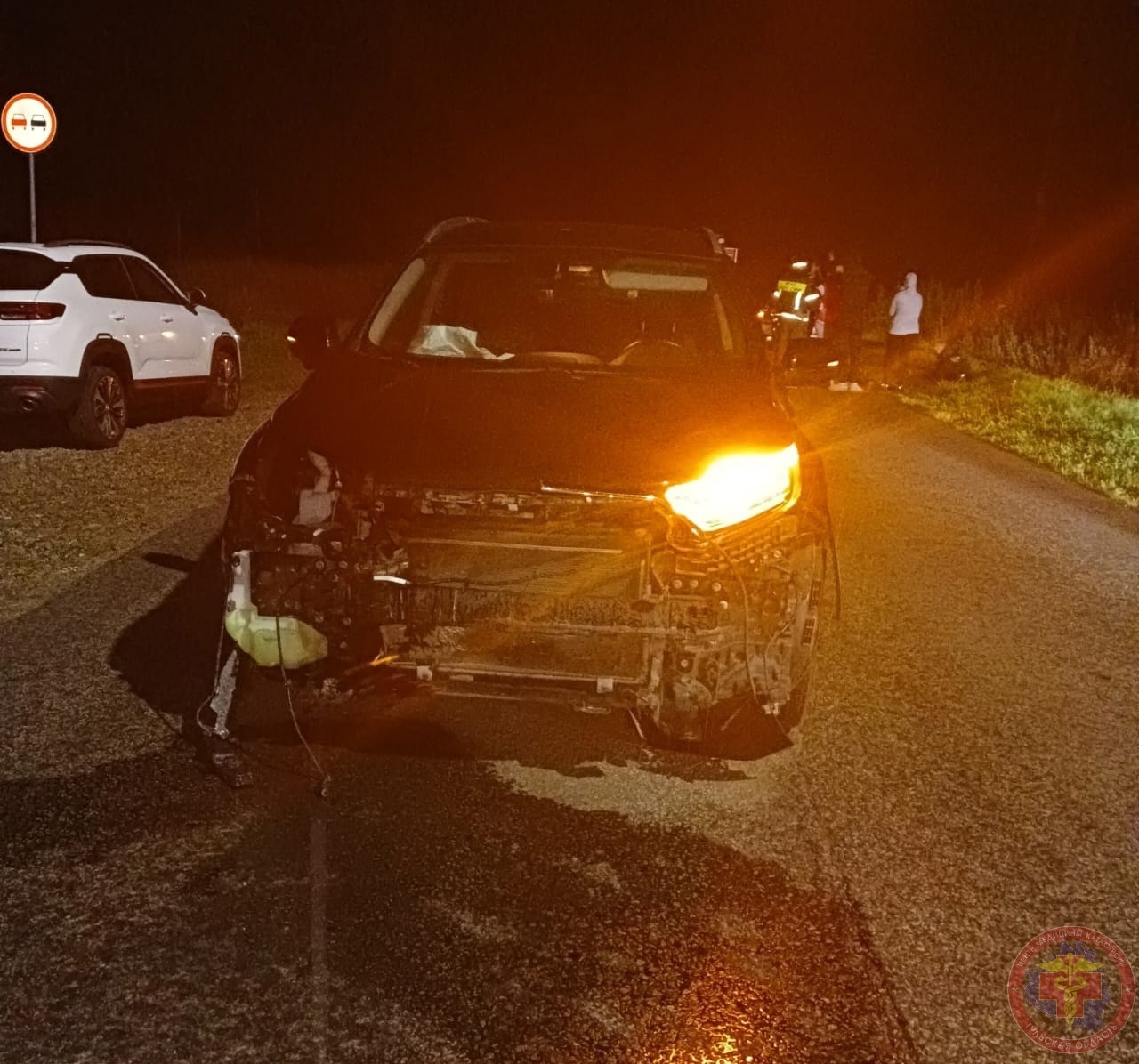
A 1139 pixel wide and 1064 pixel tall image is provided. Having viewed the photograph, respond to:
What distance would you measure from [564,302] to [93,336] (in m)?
6.04

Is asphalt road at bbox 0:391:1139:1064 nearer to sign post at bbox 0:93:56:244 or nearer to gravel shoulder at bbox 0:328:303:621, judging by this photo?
gravel shoulder at bbox 0:328:303:621

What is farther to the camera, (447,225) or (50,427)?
(50,427)

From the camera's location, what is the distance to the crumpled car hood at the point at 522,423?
12.6ft

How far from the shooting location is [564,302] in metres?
5.81

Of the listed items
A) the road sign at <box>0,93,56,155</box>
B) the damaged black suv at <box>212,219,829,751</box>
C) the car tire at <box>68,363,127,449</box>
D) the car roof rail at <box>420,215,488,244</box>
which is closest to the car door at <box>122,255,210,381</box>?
the car tire at <box>68,363,127,449</box>

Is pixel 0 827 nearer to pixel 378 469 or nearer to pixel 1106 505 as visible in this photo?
pixel 378 469

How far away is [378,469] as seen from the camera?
380 centimetres

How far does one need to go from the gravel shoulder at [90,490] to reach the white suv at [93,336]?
0.41m

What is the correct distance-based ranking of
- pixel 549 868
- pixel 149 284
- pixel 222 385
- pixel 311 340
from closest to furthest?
pixel 549 868
pixel 311 340
pixel 149 284
pixel 222 385

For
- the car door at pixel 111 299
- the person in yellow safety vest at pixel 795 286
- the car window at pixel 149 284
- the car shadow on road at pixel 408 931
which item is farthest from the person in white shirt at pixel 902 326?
the car shadow on road at pixel 408 931

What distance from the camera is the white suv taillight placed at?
32.0ft

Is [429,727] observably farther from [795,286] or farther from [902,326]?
[795,286]

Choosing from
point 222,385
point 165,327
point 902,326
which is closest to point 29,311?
point 165,327

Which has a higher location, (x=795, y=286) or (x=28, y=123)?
(x=28, y=123)
